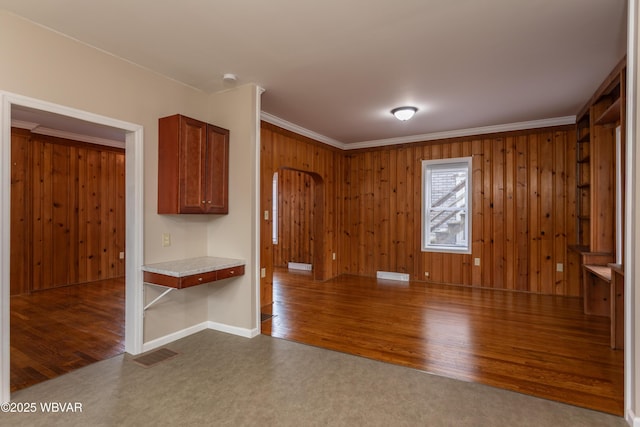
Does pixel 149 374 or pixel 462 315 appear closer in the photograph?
pixel 149 374

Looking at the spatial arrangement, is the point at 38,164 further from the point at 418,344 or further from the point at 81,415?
the point at 418,344

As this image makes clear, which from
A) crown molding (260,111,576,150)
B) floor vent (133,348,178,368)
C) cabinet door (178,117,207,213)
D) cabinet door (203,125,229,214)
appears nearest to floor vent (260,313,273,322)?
floor vent (133,348,178,368)

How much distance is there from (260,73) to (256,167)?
0.92 m

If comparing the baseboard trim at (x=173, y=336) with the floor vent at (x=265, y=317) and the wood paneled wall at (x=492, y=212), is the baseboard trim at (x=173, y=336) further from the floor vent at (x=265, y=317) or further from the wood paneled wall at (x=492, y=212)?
the wood paneled wall at (x=492, y=212)

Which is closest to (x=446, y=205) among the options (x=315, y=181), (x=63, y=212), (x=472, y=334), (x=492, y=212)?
(x=492, y=212)

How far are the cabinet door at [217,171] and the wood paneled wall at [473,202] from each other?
116 cm

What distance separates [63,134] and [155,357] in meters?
4.66

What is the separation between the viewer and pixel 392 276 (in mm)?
6156

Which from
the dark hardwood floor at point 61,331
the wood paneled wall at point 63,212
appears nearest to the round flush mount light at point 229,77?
the dark hardwood floor at point 61,331

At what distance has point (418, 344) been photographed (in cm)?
316

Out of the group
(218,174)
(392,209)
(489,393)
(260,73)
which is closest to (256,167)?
(218,174)

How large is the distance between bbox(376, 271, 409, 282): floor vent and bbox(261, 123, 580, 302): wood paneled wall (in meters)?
0.12

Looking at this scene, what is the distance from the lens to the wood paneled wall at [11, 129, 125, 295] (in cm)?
498

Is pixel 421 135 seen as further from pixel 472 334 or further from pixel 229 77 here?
pixel 229 77
